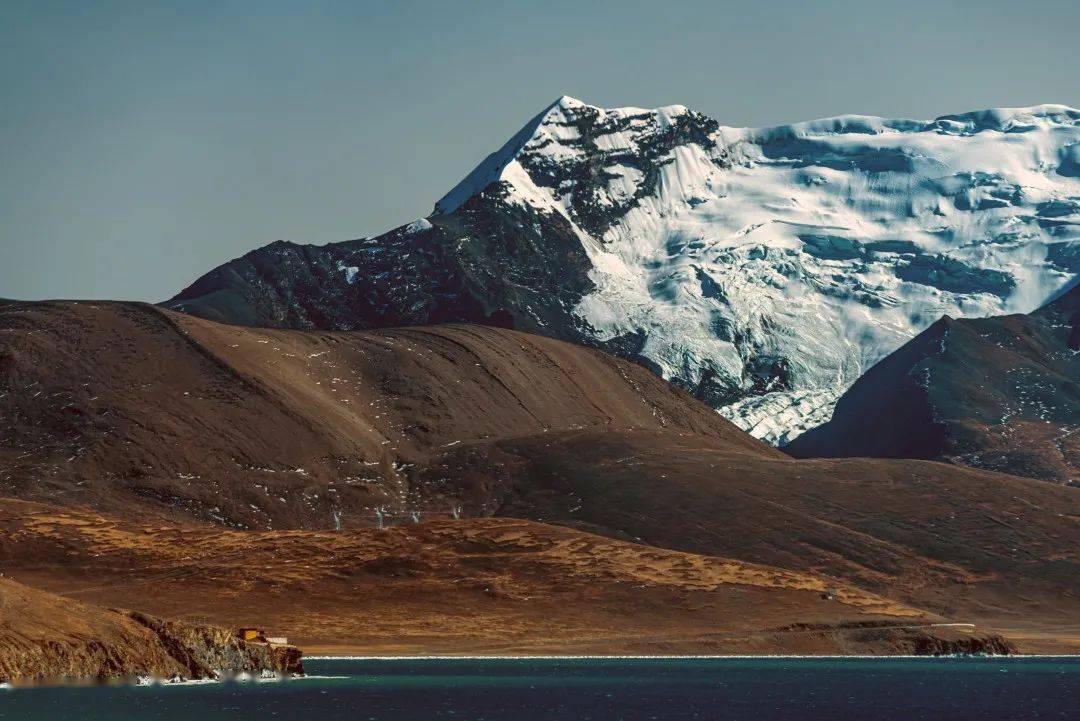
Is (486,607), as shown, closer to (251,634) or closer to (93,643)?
(251,634)

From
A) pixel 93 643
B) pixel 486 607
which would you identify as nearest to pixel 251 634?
pixel 93 643

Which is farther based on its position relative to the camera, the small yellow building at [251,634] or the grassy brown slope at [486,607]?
the grassy brown slope at [486,607]

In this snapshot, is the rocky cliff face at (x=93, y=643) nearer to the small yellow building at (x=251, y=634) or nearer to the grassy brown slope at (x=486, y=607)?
the small yellow building at (x=251, y=634)

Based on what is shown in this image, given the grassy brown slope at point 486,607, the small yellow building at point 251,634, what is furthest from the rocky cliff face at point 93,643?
the grassy brown slope at point 486,607

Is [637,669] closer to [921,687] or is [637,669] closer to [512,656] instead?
[512,656]

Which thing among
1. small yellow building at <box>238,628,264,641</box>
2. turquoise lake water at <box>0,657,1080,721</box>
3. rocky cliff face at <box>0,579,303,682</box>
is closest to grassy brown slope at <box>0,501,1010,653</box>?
turquoise lake water at <box>0,657,1080,721</box>
